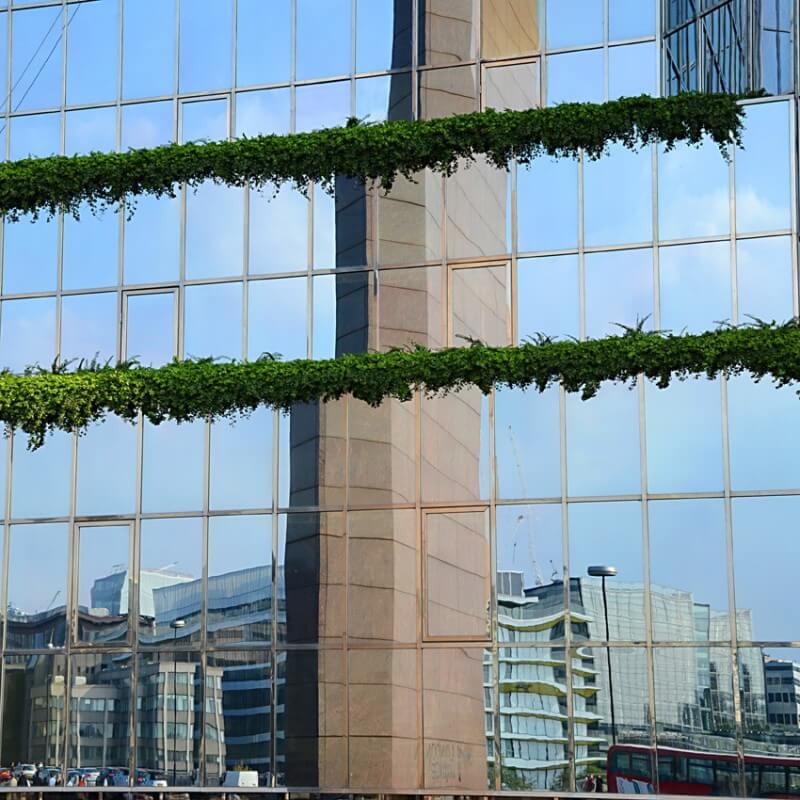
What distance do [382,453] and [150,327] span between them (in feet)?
13.6

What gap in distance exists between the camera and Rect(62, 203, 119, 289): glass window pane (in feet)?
75.9

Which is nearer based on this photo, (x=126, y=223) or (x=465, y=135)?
(x=465, y=135)

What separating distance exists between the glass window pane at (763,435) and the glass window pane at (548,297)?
2.37 m

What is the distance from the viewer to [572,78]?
21.7 m

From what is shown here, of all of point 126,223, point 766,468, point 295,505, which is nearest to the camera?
point 766,468

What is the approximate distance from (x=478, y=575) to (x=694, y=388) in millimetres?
3786

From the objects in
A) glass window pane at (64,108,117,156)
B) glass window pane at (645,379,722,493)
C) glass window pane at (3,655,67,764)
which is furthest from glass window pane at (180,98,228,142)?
glass window pane at (3,655,67,764)

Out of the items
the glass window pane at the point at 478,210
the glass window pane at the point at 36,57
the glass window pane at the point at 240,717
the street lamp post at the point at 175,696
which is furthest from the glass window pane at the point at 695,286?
the glass window pane at the point at 36,57

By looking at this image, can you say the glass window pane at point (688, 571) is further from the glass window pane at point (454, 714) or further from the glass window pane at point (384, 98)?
the glass window pane at point (384, 98)

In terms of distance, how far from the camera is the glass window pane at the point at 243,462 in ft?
71.3

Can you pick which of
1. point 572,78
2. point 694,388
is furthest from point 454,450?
point 572,78

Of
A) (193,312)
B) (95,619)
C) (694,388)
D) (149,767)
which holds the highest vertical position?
(193,312)

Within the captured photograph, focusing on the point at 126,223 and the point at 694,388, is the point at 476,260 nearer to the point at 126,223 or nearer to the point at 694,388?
the point at 694,388

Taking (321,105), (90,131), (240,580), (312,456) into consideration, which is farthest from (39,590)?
(321,105)
